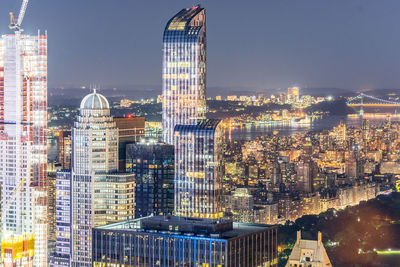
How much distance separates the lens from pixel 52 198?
51.4 metres

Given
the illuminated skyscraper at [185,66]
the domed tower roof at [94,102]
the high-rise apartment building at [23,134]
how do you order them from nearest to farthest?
1. the domed tower roof at [94,102]
2. the illuminated skyscraper at [185,66]
3. the high-rise apartment building at [23,134]

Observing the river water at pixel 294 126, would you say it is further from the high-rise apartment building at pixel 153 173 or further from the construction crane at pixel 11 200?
the high-rise apartment building at pixel 153 173

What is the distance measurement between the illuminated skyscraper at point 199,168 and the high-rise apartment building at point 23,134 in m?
8.73

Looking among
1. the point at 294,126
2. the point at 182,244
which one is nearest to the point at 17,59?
the point at 182,244

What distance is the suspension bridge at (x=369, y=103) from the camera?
351 ft

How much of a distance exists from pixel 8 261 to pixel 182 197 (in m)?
8.79

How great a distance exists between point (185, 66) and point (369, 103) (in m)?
67.3

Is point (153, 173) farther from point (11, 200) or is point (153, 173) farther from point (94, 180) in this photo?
point (11, 200)

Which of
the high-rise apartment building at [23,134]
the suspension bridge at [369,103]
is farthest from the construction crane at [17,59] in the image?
the suspension bridge at [369,103]

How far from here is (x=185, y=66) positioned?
47969mm

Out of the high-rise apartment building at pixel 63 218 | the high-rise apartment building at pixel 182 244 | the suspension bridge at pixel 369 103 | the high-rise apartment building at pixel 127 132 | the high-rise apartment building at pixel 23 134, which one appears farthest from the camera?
the suspension bridge at pixel 369 103

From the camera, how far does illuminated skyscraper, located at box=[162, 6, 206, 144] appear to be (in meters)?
47.8

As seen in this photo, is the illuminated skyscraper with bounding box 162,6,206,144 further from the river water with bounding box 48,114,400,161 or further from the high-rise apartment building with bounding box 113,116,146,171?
the river water with bounding box 48,114,400,161

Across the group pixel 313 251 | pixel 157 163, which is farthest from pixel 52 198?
pixel 313 251
